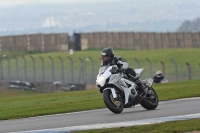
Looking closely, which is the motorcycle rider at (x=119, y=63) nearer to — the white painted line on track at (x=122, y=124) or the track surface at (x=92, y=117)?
the track surface at (x=92, y=117)

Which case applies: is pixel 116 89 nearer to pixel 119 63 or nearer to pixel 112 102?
pixel 112 102

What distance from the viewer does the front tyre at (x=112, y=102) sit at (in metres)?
16.8

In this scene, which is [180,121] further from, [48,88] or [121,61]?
[48,88]

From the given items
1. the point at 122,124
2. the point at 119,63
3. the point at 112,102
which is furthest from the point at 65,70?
the point at 122,124

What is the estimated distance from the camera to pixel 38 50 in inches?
3209

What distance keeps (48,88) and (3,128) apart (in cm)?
3337

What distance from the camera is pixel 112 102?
667 inches

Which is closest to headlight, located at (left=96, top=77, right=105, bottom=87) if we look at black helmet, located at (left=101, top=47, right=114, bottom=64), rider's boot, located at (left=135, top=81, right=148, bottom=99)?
black helmet, located at (left=101, top=47, right=114, bottom=64)

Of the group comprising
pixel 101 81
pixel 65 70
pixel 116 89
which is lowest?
pixel 65 70

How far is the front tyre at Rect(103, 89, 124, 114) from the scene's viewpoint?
16.8 metres

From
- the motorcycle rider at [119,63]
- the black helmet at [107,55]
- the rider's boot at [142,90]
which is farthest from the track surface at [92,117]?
the black helmet at [107,55]

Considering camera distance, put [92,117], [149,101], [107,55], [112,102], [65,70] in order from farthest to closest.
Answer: [65,70]
[149,101]
[107,55]
[112,102]
[92,117]

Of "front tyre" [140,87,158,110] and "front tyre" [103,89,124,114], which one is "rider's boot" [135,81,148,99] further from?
"front tyre" [103,89,124,114]

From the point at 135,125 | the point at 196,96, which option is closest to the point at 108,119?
the point at 135,125
